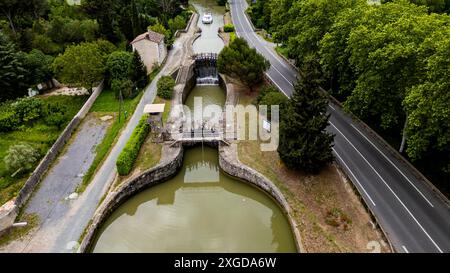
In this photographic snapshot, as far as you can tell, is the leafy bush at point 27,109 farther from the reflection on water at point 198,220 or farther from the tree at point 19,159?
the reflection on water at point 198,220

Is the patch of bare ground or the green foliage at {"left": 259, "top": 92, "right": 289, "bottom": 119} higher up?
the green foliage at {"left": 259, "top": 92, "right": 289, "bottom": 119}

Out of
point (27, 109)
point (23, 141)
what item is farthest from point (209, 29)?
point (23, 141)

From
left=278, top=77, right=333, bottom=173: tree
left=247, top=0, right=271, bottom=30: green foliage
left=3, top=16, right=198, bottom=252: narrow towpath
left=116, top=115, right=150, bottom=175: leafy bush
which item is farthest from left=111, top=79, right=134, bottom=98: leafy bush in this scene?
left=247, top=0, right=271, bottom=30: green foliage

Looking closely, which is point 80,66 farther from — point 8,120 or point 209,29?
point 209,29

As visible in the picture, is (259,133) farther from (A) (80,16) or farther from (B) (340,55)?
(A) (80,16)

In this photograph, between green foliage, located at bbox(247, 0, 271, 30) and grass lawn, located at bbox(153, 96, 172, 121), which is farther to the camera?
green foliage, located at bbox(247, 0, 271, 30)

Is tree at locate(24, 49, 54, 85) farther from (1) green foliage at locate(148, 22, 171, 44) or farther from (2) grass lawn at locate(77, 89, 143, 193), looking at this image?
(1) green foliage at locate(148, 22, 171, 44)

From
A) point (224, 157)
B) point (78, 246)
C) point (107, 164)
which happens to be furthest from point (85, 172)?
point (224, 157)
